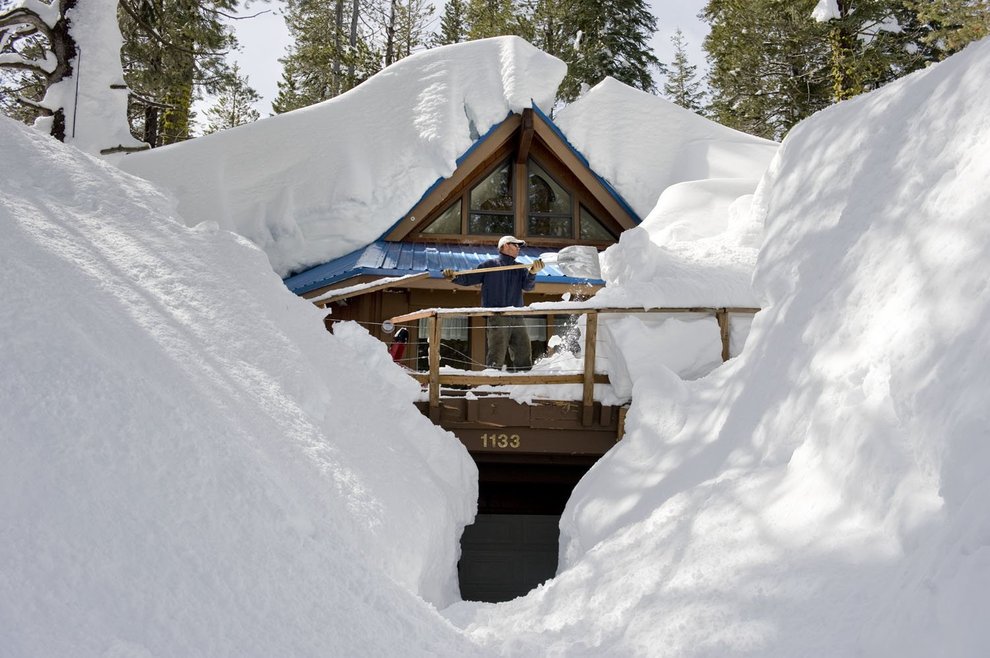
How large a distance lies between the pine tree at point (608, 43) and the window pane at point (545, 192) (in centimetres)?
958

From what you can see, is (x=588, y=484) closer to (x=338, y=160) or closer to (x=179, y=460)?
(x=179, y=460)

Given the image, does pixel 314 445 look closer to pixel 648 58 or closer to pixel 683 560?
pixel 683 560

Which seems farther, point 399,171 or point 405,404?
point 399,171

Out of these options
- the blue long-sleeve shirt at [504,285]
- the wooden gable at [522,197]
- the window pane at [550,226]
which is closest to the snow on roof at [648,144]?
the wooden gable at [522,197]

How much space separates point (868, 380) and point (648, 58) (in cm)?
2094

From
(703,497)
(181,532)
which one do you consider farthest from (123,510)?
(703,497)

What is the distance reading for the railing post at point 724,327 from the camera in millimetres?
7305

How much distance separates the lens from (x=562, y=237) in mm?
13141

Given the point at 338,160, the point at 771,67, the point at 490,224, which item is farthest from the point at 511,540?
the point at 771,67

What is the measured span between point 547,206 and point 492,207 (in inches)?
37.9

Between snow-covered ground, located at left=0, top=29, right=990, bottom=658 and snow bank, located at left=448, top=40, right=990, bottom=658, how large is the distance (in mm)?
15

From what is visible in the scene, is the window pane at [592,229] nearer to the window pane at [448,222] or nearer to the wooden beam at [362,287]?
the window pane at [448,222]

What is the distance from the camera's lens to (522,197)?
42.7 feet

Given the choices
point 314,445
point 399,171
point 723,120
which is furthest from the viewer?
point 723,120
